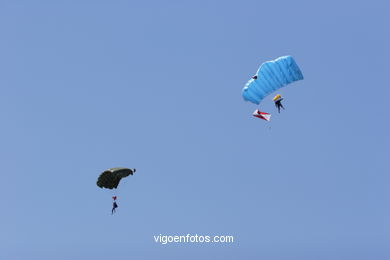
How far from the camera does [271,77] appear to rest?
62.1 metres

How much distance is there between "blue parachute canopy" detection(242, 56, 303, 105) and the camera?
6191 cm

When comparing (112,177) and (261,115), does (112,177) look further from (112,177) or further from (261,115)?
(261,115)

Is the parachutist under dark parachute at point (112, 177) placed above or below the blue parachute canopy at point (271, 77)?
below

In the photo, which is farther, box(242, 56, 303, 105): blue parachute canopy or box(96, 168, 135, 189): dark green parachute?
box(96, 168, 135, 189): dark green parachute

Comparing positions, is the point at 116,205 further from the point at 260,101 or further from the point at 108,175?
the point at 260,101

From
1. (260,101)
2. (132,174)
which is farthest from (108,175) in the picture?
(260,101)

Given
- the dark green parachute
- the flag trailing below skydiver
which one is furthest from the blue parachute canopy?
the dark green parachute

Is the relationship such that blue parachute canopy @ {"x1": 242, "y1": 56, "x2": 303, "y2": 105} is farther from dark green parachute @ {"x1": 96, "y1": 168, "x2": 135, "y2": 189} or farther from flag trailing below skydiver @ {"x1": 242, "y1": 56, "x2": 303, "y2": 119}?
dark green parachute @ {"x1": 96, "y1": 168, "x2": 135, "y2": 189}

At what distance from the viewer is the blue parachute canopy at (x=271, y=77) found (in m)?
61.9

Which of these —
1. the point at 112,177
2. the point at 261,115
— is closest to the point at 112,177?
the point at 112,177

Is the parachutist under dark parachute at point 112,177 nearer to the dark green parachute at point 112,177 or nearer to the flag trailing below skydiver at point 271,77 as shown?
the dark green parachute at point 112,177

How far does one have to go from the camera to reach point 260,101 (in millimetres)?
62531

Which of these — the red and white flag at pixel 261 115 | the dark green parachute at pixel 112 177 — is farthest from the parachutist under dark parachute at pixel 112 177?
the red and white flag at pixel 261 115

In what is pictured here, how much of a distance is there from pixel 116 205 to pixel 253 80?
1777 cm
